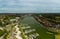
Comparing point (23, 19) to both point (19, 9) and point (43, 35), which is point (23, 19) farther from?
point (43, 35)

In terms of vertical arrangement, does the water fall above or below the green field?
above

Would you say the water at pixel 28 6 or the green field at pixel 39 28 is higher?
the water at pixel 28 6

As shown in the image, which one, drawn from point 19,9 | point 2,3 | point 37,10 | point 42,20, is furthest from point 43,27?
point 2,3

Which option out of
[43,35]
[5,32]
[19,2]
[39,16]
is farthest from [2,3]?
[43,35]

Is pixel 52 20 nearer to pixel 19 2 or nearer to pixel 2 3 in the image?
pixel 19 2

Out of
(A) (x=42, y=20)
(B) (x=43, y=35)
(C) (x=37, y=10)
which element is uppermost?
(C) (x=37, y=10)

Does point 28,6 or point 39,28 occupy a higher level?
point 28,6

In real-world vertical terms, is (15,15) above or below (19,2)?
below
